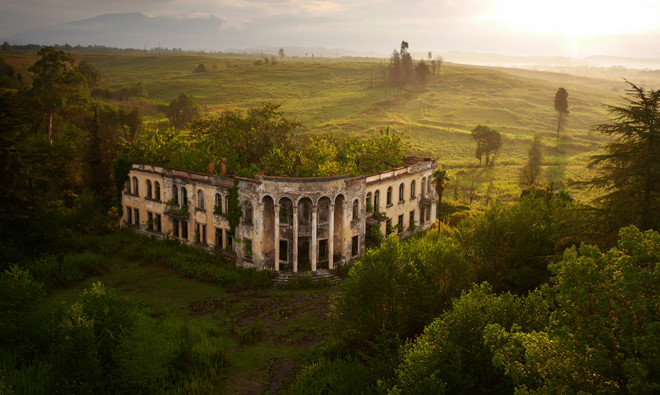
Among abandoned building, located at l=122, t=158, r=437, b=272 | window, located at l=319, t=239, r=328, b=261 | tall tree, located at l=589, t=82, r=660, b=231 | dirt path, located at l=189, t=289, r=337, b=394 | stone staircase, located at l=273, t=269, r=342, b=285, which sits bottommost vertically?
dirt path, located at l=189, t=289, r=337, b=394

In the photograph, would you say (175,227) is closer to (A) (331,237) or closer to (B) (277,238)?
(B) (277,238)

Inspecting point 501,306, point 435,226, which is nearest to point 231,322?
point 501,306

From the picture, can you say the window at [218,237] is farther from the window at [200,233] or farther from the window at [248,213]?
the window at [248,213]

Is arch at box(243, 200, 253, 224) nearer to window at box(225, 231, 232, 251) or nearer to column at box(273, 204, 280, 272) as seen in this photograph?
column at box(273, 204, 280, 272)

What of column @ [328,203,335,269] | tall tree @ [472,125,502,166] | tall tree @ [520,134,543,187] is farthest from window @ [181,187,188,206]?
tall tree @ [472,125,502,166]

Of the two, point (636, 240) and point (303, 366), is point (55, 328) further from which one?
point (636, 240)

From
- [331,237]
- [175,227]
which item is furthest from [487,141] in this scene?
[175,227]
